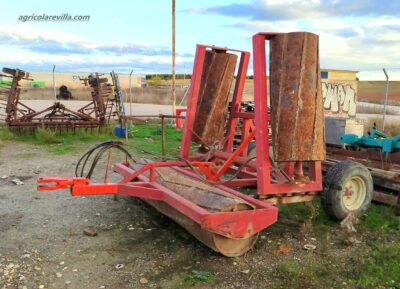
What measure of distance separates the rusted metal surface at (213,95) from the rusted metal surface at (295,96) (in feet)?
5.16

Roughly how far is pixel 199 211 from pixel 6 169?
5.90m

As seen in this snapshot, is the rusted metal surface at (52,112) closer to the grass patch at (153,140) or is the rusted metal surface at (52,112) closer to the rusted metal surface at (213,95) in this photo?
the grass patch at (153,140)

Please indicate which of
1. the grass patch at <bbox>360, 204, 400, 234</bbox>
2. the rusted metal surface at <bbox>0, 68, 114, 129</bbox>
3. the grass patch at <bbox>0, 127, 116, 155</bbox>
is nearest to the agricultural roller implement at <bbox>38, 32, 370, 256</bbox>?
the grass patch at <bbox>360, 204, 400, 234</bbox>

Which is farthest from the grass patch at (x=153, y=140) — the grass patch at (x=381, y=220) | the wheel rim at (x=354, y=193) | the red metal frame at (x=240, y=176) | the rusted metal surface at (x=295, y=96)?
the rusted metal surface at (x=295, y=96)

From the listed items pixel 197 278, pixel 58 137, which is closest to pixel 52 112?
pixel 58 137

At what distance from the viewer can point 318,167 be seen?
477 centimetres

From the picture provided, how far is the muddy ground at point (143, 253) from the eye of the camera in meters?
3.75

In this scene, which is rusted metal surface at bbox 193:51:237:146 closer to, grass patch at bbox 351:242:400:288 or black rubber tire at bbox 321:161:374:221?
black rubber tire at bbox 321:161:374:221

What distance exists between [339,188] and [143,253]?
2.22m

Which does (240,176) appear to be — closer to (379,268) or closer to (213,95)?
(213,95)

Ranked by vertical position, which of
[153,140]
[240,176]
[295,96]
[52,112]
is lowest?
[153,140]

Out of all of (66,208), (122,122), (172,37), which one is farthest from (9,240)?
(172,37)

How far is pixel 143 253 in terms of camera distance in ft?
14.3

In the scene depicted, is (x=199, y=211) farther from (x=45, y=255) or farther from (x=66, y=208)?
(x=66, y=208)
